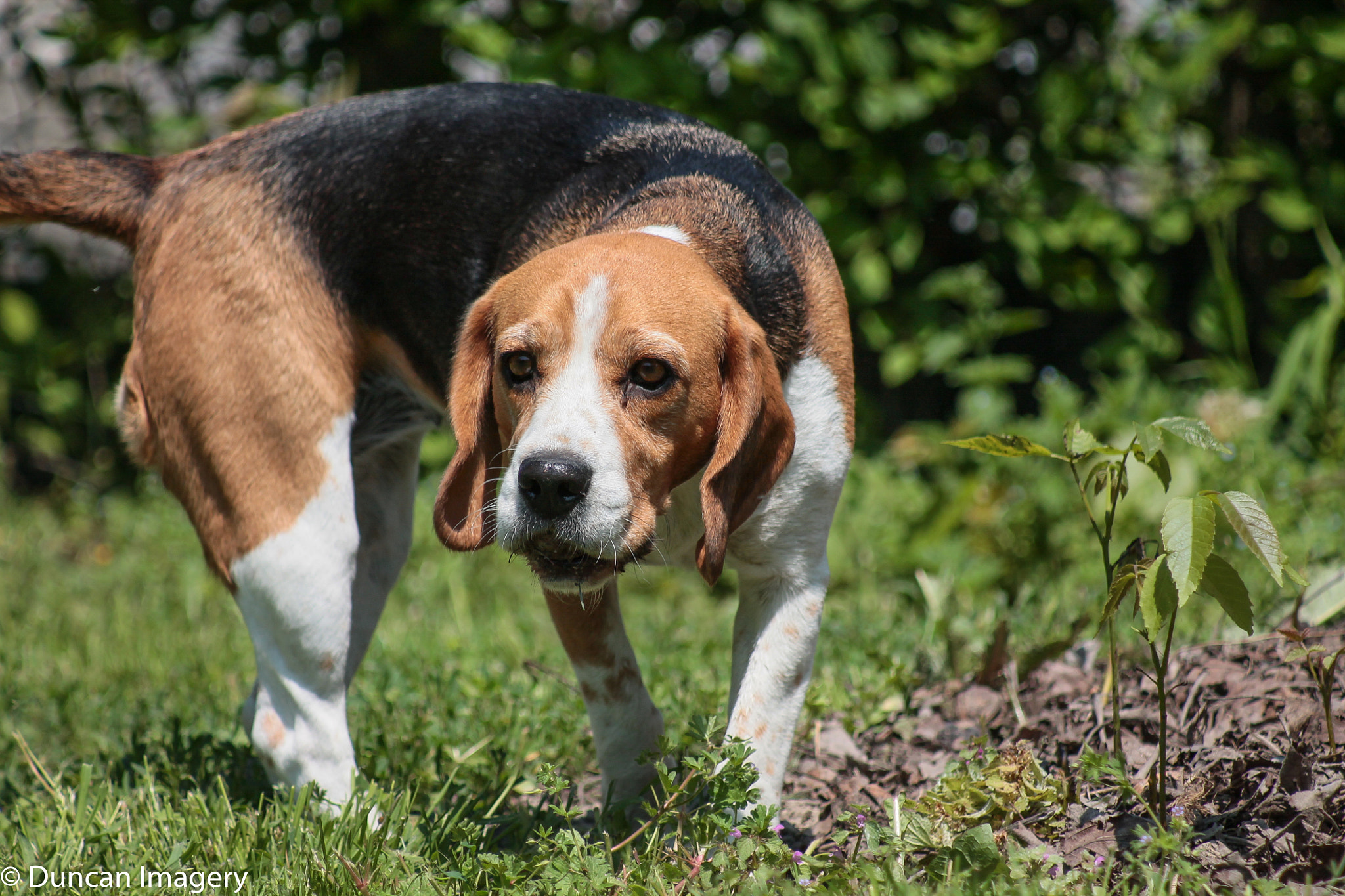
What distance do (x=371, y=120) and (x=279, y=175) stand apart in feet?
0.93

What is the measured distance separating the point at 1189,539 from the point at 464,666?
2543 mm

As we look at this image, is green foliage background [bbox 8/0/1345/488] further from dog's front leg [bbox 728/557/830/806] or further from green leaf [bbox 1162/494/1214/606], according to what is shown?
green leaf [bbox 1162/494/1214/606]

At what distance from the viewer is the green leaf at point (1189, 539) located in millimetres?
1988

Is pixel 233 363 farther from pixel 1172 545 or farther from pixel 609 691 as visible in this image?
pixel 1172 545

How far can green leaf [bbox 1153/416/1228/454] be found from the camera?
214 centimetres

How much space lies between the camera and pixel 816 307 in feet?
9.36

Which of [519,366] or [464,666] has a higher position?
[519,366]

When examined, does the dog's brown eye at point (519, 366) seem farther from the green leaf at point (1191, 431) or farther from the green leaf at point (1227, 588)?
the green leaf at point (1227, 588)

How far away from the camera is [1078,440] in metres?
2.31

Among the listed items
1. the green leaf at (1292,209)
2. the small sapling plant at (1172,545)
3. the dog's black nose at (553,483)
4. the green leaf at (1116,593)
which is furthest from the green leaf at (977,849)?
the green leaf at (1292,209)

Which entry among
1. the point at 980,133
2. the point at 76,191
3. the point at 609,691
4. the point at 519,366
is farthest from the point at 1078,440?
the point at 980,133

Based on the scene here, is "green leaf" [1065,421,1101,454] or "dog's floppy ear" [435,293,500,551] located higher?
"green leaf" [1065,421,1101,454]

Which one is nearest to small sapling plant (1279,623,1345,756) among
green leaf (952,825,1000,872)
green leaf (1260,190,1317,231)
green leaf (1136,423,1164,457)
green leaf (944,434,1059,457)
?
green leaf (1136,423,1164,457)

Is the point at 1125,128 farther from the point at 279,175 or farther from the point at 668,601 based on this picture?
the point at 279,175
